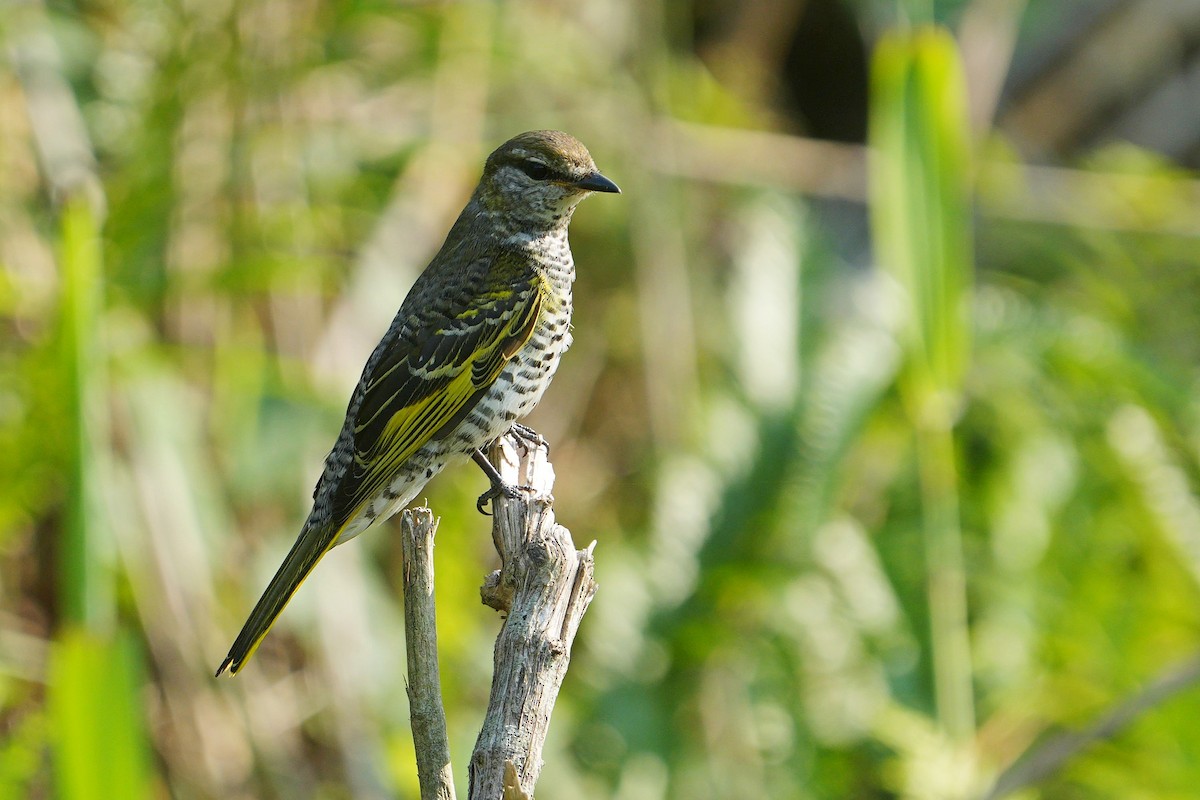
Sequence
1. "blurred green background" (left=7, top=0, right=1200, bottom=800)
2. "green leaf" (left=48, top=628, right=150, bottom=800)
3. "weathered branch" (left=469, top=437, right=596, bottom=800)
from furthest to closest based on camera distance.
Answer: "blurred green background" (left=7, top=0, right=1200, bottom=800), "green leaf" (left=48, top=628, right=150, bottom=800), "weathered branch" (left=469, top=437, right=596, bottom=800)

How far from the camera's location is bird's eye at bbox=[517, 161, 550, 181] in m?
4.01

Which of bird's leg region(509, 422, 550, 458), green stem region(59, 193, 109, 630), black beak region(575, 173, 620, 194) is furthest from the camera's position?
bird's leg region(509, 422, 550, 458)

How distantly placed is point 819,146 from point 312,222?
3052 mm

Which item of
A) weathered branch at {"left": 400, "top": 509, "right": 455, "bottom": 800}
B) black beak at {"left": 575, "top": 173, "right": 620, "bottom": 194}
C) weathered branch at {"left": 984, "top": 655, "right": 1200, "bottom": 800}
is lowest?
weathered branch at {"left": 400, "top": 509, "right": 455, "bottom": 800}

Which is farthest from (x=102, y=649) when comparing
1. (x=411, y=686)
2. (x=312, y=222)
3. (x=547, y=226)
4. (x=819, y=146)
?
(x=819, y=146)

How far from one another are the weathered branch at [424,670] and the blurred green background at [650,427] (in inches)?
68.2

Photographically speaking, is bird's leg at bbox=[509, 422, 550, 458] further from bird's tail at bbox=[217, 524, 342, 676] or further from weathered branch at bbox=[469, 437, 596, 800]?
weathered branch at bbox=[469, 437, 596, 800]

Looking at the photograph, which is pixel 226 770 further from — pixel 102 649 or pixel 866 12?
pixel 866 12

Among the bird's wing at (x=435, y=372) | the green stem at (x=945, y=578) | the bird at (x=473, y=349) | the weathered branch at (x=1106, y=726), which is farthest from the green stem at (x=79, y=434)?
the weathered branch at (x=1106, y=726)

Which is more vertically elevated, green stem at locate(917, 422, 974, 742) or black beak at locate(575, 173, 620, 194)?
black beak at locate(575, 173, 620, 194)

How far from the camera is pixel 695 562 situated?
525 cm

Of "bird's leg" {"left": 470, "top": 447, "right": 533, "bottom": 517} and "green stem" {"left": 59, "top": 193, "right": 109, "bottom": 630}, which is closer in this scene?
"green stem" {"left": 59, "top": 193, "right": 109, "bottom": 630}

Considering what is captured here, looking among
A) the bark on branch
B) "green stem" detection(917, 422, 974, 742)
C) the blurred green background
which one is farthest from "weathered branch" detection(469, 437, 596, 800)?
"green stem" detection(917, 422, 974, 742)

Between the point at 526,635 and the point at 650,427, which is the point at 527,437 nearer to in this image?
the point at 526,635
